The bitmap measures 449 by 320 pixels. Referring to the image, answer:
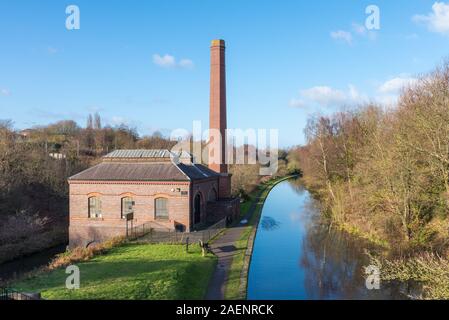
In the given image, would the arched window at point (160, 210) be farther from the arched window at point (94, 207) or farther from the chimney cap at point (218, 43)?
the chimney cap at point (218, 43)

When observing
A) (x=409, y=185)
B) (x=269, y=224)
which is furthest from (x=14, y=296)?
(x=269, y=224)

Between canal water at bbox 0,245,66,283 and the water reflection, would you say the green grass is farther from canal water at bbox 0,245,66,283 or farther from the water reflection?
the water reflection

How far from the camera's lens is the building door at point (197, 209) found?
26241 millimetres

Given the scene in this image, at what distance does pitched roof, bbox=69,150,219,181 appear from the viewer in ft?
83.3

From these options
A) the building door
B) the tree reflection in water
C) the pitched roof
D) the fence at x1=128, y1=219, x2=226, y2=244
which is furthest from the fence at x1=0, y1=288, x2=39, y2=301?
the building door

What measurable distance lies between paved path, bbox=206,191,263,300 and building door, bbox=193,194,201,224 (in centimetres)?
232

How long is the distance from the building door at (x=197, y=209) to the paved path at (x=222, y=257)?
7.61 feet

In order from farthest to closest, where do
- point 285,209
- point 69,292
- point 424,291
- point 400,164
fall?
1. point 285,209
2. point 400,164
3. point 424,291
4. point 69,292

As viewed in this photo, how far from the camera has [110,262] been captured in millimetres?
17516

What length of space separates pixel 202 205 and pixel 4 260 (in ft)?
42.0

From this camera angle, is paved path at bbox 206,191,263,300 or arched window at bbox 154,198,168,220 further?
arched window at bbox 154,198,168,220

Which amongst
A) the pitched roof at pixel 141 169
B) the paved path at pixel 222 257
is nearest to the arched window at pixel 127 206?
the pitched roof at pixel 141 169
